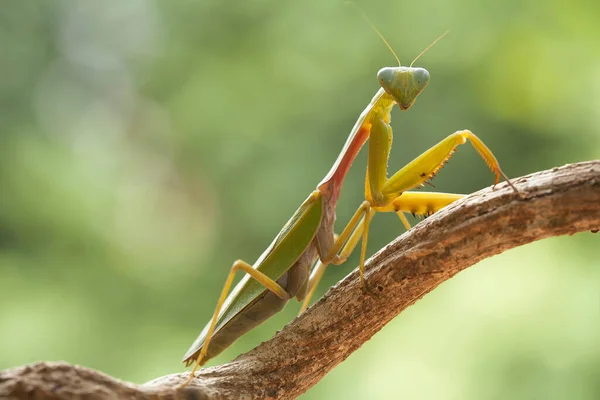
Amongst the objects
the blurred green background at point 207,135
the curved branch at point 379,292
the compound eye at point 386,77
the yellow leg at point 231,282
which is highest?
the blurred green background at point 207,135

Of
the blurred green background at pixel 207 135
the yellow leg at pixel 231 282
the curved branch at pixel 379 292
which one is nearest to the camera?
the curved branch at pixel 379 292

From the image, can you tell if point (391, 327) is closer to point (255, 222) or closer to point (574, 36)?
point (255, 222)

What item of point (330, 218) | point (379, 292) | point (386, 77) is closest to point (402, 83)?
point (386, 77)

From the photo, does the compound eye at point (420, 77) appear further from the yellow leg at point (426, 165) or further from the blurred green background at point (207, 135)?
the blurred green background at point (207, 135)

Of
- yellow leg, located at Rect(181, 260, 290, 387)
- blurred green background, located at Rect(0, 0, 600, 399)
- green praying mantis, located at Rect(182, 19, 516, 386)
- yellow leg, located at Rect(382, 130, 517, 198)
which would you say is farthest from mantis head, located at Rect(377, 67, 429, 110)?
blurred green background, located at Rect(0, 0, 600, 399)

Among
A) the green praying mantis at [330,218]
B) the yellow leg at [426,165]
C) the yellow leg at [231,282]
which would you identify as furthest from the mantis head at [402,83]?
the yellow leg at [231,282]

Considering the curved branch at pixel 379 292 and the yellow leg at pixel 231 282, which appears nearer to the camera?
the curved branch at pixel 379 292

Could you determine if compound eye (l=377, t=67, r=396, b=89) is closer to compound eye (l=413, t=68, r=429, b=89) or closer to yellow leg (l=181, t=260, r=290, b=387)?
compound eye (l=413, t=68, r=429, b=89)
